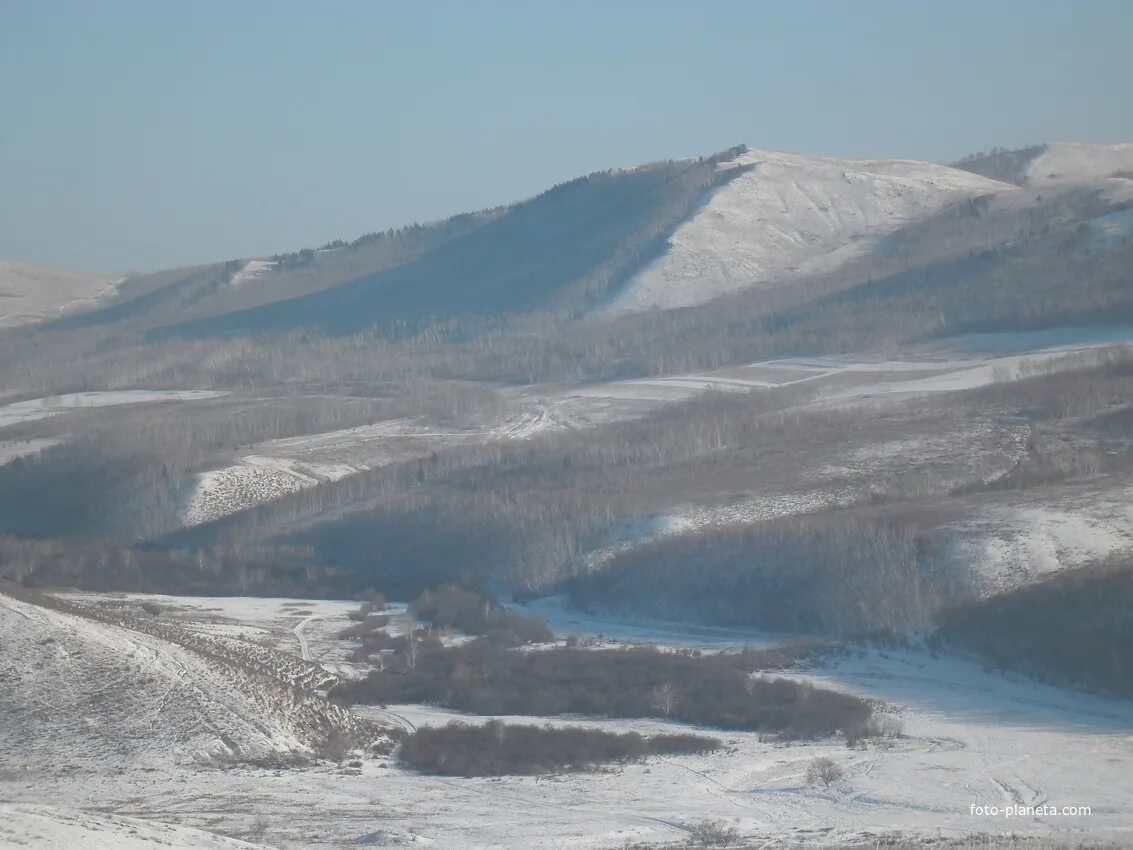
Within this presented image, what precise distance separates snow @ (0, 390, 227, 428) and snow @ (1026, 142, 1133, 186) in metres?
99.2

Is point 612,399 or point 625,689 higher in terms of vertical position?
point 612,399

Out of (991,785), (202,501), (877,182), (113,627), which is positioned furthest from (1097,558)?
(877,182)

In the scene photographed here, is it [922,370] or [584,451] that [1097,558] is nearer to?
[584,451]

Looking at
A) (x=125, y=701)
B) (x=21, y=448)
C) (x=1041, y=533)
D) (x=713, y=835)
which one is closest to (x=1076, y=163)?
(x=21, y=448)

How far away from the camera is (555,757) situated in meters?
36.8

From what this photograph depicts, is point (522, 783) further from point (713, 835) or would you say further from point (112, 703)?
point (112, 703)

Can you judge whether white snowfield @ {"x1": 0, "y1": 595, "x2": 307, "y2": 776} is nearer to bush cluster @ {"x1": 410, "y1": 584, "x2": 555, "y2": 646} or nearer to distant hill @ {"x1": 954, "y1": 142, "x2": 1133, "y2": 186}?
bush cluster @ {"x1": 410, "y1": 584, "x2": 555, "y2": 646}

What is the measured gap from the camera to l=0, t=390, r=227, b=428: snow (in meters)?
117

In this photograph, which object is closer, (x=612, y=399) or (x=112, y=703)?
(x=112, y=703)

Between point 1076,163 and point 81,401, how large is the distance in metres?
119

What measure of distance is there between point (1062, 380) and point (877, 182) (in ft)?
302

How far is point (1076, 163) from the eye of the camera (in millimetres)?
187500

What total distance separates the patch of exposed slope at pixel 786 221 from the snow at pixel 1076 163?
7.64 m

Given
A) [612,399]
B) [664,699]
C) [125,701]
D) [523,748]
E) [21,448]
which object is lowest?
Result: [664,699]
